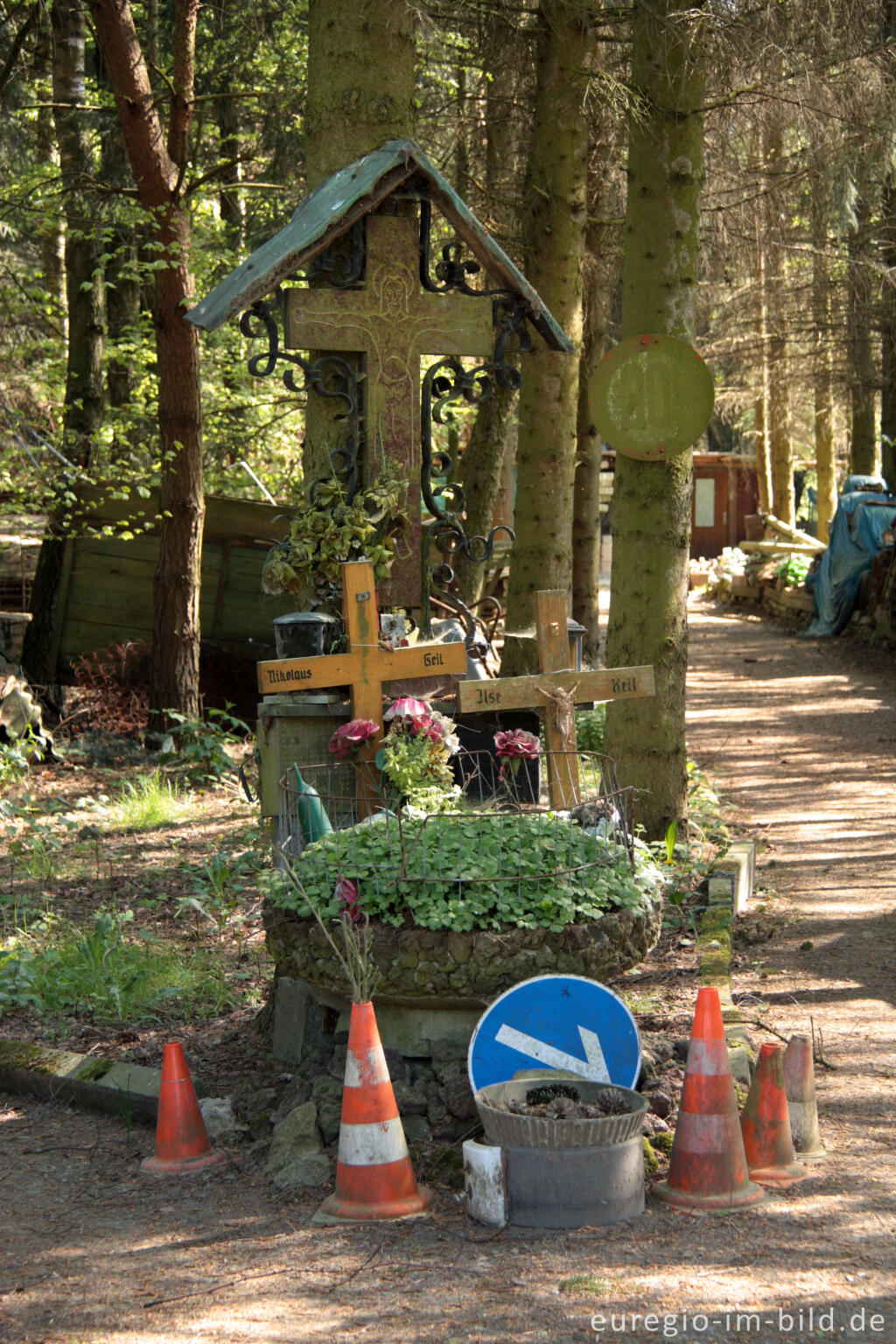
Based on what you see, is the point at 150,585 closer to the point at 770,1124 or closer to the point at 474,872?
→ the point at 474,872

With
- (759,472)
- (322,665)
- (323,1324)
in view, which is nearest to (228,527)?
(322,665)

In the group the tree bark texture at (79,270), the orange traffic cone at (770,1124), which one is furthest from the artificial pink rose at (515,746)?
the tree bark texture at (79,270)

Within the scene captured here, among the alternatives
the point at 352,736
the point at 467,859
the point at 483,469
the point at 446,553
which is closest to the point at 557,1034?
the point at 467,859

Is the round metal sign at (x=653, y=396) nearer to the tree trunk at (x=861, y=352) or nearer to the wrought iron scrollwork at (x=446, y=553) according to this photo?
the wrought iron scrollwork at (x=446, y=553)

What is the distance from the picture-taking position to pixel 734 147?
11914 millimetres

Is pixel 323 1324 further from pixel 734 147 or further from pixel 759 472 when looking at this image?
pixel 759 472

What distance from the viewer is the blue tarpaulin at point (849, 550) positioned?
65.5ft

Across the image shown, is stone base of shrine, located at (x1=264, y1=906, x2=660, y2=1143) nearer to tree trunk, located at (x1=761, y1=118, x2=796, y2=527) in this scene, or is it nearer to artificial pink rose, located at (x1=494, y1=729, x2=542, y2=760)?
artificial pink rose, located at (x1=494, y1=729, x2=542, y2=760)

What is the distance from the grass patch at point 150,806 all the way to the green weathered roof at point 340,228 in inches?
182

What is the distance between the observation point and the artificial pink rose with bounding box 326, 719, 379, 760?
5.04 meters

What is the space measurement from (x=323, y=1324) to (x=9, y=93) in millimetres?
13109

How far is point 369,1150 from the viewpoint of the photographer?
353 centimetres

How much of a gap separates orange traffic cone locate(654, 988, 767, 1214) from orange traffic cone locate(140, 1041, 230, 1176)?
1393mm

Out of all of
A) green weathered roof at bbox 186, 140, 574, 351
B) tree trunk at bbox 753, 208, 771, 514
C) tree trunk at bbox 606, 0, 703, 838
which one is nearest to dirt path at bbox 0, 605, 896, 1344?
tree trunk at bbox 606, 0, 703, 838
